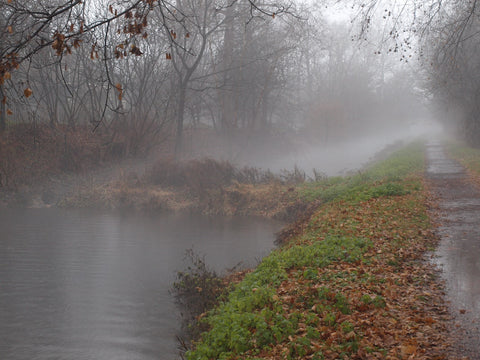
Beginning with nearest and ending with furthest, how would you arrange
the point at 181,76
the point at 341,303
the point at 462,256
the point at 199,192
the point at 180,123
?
the point at 341,303, the point at 462,256, the point at 199,192, the point at 181,76, the point at 180,123

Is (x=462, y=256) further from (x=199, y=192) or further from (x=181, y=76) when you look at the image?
(x=181, y=76)

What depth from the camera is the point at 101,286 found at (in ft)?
36.2

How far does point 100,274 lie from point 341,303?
24.0 ft

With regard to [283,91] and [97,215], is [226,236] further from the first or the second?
[283,91]

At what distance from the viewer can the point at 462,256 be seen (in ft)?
28.0

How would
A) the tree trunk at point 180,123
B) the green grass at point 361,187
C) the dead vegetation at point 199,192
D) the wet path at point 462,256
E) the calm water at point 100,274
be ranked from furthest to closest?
the tree trunk at point 180,123 < the dead vegetation at point 199,192 < the green grass at point 361,187 < the calm water at point 100,274 < the wet path at point 462,256

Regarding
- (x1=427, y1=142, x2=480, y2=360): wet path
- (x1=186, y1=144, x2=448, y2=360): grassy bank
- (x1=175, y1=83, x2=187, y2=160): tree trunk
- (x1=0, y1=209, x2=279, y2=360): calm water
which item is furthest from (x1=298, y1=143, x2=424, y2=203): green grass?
(x1=175, y1=83, x2=187, y2=160): tree trunk

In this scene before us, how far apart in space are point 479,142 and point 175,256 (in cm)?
2943

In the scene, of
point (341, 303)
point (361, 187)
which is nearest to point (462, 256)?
point (341, 303)

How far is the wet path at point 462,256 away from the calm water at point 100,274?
13.8 ft

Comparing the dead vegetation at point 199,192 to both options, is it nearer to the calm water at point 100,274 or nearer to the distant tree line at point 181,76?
A: the calm water at point 100,274

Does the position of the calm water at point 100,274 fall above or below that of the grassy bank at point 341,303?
below

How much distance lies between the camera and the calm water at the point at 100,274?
8078mm

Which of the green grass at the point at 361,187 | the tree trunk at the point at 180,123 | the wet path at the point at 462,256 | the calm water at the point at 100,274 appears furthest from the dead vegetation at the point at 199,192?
the wet path at the point at 462,256
